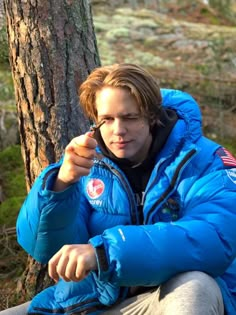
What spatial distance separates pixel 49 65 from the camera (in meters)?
3.35

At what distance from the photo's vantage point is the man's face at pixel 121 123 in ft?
8.48

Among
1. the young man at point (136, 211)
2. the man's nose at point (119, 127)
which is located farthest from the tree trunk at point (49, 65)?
the man's nose at point (119, 127)

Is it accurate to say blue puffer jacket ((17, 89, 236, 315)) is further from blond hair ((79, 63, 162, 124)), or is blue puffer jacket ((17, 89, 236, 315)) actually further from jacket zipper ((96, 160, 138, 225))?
blond hair ((79, 63, 162, 124))

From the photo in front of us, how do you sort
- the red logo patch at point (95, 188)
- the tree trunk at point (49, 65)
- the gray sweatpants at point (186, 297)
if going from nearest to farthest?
the gray sweatpants at point (186, 297)
the red logo patch at point (95, 188)
the tree trunk at point (49, 65)

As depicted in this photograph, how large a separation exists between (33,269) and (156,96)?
1506 millimetres

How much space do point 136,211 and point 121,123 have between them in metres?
0.39

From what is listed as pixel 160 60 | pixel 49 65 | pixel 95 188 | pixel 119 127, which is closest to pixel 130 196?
pixel 95 188

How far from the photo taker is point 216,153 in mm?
2695

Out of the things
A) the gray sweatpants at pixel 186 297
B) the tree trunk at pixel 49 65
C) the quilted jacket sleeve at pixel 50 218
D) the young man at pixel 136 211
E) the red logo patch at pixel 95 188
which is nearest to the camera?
the gray sweatpants at pixel 186 297

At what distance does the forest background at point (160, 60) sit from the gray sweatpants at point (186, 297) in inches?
60.1

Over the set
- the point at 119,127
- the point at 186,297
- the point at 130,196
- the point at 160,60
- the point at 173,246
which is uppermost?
the point at 160,60

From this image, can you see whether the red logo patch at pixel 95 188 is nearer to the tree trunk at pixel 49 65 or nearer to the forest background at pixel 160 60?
the tree trunk at pixel 49 65

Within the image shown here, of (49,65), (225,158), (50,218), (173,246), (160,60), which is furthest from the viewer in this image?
(160,60)

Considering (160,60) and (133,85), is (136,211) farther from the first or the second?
(160,60)
